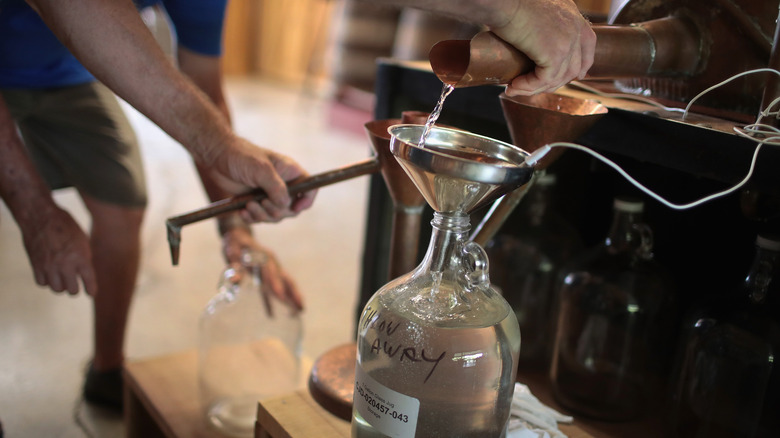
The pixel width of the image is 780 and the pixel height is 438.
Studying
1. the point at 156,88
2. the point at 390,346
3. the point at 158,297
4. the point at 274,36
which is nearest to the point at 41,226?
the point at 156,88

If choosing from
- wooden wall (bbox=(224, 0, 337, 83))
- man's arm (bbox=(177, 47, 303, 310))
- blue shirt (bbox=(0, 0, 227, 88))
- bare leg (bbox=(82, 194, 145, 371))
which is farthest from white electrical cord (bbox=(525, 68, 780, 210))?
wooden wall (bbox=(224, 0, 337, 83))

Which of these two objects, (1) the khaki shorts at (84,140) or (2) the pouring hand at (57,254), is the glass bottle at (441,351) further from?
(1) the khaki shorts at (84,140)

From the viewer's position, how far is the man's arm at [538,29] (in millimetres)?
645

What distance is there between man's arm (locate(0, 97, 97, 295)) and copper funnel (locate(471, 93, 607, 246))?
587mm

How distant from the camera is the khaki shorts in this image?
1365 mm

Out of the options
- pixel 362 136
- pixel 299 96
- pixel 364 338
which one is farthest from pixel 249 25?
pixel 364 338

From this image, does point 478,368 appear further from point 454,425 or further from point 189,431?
point 189,431

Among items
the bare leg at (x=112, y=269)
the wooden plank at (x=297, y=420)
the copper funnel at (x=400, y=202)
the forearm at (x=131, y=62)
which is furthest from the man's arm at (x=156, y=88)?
the bare leg at (x=112, y=269)

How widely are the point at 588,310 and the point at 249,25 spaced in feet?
18.7

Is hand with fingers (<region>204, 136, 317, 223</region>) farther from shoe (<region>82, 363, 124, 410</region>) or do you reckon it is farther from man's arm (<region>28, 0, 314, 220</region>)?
shoe (<region>82, 363, 124, 410</region>)

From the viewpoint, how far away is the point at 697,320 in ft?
2.78

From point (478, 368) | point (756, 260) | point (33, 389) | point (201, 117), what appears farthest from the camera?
point (33, 389)

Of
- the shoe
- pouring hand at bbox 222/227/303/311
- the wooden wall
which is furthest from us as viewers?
the wooden wall

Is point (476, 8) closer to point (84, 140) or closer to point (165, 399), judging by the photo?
point (165, 399)
